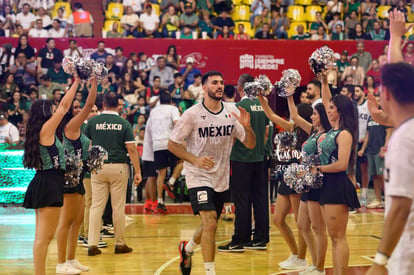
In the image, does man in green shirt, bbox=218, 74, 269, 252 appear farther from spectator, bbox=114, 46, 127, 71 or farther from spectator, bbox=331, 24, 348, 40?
spectator, bbox=331, 24, 348, 40

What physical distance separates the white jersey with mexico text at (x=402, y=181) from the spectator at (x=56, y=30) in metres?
14.0

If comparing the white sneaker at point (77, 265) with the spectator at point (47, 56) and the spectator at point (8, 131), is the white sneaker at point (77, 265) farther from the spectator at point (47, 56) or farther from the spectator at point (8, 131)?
the spectator at point (47, 56)

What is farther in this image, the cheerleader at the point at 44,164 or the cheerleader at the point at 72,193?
the cheerleader at the point at 72,193

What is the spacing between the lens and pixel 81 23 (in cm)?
1698

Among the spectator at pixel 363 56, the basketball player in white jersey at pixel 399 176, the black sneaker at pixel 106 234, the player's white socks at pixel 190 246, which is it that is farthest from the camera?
the spectator at pixel 363 56

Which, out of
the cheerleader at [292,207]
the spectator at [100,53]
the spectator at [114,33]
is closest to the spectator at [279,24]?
the spectator at [114,33]

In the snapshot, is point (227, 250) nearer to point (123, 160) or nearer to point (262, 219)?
point (262, 219)

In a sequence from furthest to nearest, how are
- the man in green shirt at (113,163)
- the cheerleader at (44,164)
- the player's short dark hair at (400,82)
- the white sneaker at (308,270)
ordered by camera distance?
the man in green shirt at (113,163) → the white sneaker at (308,270) → the cheerleader at (44,164) → the player's short dark hair at (400,82)

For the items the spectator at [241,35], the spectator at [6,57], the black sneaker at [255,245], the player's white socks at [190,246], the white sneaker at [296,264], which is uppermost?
the spectator at [241,35]

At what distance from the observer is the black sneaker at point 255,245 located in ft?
27.7

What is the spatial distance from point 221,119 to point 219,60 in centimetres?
930

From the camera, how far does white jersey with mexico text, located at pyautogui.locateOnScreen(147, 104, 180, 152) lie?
11.4 metres

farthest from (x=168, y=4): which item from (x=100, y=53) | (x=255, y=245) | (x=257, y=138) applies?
(x=255, y=245)

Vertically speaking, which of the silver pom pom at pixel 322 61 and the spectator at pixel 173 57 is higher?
the spectator at pixel 173 57
